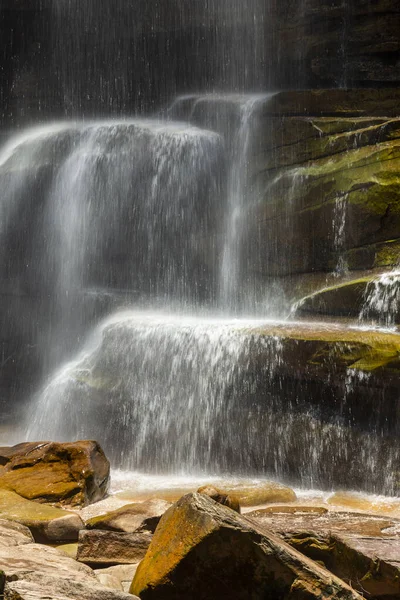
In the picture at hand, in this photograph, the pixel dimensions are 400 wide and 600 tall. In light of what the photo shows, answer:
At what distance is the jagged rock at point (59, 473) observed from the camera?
332 inches

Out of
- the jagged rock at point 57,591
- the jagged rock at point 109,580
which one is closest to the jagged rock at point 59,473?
the jagged rock at point 109,580

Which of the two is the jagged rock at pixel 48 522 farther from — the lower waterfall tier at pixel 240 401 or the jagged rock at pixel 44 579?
the lower waterfall tier at pixel 240 401

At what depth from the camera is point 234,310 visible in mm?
14883

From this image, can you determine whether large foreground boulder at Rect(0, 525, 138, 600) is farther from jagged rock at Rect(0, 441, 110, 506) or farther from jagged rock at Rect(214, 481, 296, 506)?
jagged rock at Rect(214, 481, 296, 506)

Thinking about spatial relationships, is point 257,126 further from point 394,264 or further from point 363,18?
point 394,264

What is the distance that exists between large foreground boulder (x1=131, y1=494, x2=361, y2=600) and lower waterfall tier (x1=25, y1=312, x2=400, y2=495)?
15.6 feet

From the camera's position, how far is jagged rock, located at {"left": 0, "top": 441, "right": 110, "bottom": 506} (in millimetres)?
8422

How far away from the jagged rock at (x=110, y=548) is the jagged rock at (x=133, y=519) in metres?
0.30

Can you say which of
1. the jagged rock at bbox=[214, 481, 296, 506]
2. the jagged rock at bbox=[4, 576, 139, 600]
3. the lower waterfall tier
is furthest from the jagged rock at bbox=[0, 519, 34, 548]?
the lower waterfall tier

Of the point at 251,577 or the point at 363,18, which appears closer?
the point at 251,577

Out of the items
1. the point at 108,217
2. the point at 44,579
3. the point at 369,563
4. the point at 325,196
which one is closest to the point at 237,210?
the point at 325,196

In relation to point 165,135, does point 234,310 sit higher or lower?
lower

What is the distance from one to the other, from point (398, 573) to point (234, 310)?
10.4 meters

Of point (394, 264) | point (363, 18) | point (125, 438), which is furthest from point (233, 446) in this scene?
point (363, 18)
